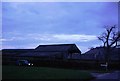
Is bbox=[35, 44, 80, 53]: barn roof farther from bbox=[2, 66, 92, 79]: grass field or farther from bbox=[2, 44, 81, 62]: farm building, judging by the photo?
bbox=[2, 66, 92, 79]: grass field

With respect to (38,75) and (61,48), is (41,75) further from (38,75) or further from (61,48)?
(61,48)

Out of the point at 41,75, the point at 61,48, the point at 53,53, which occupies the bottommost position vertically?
the point at 41,75

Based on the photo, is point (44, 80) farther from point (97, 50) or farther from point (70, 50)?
point (97, 50)

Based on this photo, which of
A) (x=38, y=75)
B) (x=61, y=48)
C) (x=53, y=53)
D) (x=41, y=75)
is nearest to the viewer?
(x=38, y=75)

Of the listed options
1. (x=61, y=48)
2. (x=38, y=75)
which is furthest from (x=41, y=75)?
(x=61, y=48)

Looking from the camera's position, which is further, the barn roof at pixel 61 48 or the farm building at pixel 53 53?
the barn roof at pixel 61 48

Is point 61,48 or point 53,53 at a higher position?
point 61,48

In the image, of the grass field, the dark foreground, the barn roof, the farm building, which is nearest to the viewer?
the dark foreground

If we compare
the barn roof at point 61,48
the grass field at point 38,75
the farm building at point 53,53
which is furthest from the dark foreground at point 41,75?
the barn roof at point 61,48

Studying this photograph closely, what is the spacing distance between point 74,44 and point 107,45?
9.01 m

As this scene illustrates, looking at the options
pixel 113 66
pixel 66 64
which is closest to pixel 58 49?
pixel 66 64

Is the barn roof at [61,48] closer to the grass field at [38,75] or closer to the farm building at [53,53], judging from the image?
the farm building at [53,53]

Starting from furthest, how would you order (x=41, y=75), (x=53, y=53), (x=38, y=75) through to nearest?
(x=53, y=53) < (x=41, y=75) < (x=38, y=75)

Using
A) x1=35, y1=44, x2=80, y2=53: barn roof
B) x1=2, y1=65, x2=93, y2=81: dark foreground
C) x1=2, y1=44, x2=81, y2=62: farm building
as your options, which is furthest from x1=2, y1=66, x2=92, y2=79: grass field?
x1=35, y1=44, x2=80, y2=53: barn roof
